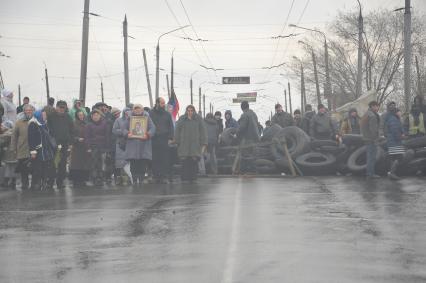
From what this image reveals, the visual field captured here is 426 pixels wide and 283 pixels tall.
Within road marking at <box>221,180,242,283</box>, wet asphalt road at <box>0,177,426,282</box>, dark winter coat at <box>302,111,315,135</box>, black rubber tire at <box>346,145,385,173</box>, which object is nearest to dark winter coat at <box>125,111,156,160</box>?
wet asphalt road at <box>0,177,426,282</box>

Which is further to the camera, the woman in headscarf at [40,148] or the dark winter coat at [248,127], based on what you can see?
the dark winter coat at [248,127]

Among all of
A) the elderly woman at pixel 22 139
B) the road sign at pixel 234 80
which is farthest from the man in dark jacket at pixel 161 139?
the road sign at pixel 234 80

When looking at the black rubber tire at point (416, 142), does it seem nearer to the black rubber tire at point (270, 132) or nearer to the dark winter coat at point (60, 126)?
the black rubber tire at point (270, 132)

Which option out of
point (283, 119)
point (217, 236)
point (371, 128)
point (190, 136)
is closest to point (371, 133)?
point (371, 128)

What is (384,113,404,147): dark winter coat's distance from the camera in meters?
17.8

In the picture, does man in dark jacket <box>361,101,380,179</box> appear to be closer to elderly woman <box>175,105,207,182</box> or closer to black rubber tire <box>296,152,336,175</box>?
black rubber tire <box>296,152,336,175</box>

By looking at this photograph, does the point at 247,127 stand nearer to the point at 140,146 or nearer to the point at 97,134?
the point at 140,146

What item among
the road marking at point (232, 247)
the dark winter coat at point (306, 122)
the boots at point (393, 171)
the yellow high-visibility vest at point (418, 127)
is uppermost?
the dark winter coat at point (306, 122)

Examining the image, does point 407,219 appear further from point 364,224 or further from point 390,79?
point 390,79

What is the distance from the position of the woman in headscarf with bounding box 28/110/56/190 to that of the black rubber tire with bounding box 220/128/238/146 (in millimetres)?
6920

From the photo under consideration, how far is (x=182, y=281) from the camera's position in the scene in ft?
21.5

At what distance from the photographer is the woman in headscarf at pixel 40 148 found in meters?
16.3

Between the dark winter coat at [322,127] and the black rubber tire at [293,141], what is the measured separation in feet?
1.53

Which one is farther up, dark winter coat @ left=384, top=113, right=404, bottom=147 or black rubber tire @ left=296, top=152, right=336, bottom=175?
dark winter coat @ left=384, top=113, right=404, bottom=147
